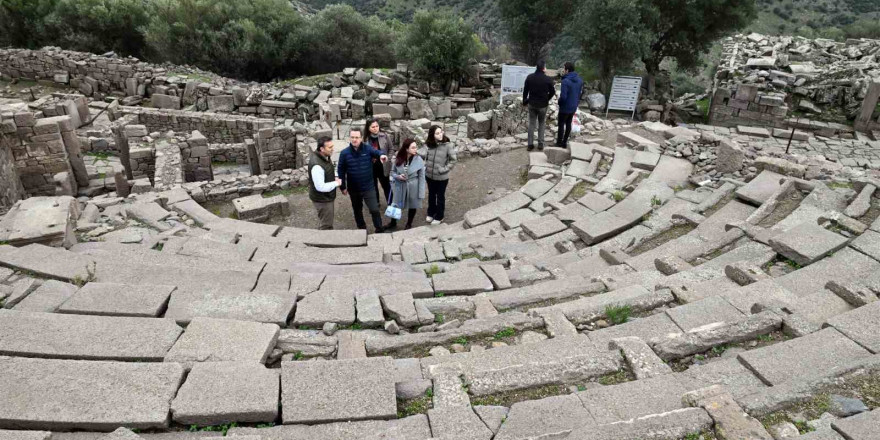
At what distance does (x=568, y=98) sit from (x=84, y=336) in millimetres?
10430

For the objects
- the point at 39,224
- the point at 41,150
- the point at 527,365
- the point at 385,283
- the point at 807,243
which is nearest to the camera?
the point at 527,365

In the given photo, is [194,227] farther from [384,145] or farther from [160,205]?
[384,145]

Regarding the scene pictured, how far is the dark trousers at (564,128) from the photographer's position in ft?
41.2

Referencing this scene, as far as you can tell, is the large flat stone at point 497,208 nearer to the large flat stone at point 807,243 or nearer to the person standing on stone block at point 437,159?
the person standing on stone block at point 437,159

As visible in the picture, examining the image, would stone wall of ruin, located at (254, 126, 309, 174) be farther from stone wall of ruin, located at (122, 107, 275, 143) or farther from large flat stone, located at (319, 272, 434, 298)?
large flat stone, located at (319, 272, 434, 298)

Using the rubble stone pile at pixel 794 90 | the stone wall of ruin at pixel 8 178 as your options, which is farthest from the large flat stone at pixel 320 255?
the rubble stone pile at pixel 794 90

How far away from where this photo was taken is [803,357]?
4.24 m

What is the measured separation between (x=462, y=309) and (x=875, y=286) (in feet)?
14.3

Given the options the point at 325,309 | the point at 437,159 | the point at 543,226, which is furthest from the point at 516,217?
the point at 325,309

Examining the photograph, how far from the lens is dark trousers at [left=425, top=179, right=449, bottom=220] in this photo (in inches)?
399

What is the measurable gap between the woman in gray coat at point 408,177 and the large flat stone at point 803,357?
6386 mm

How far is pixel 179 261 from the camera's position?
23.8 ft

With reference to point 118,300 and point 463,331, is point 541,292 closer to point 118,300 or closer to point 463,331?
point 463,331

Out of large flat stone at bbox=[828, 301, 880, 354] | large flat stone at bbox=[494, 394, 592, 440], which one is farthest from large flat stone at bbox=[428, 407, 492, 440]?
large flat stone at bbox=[828, 301, 880, 354]
